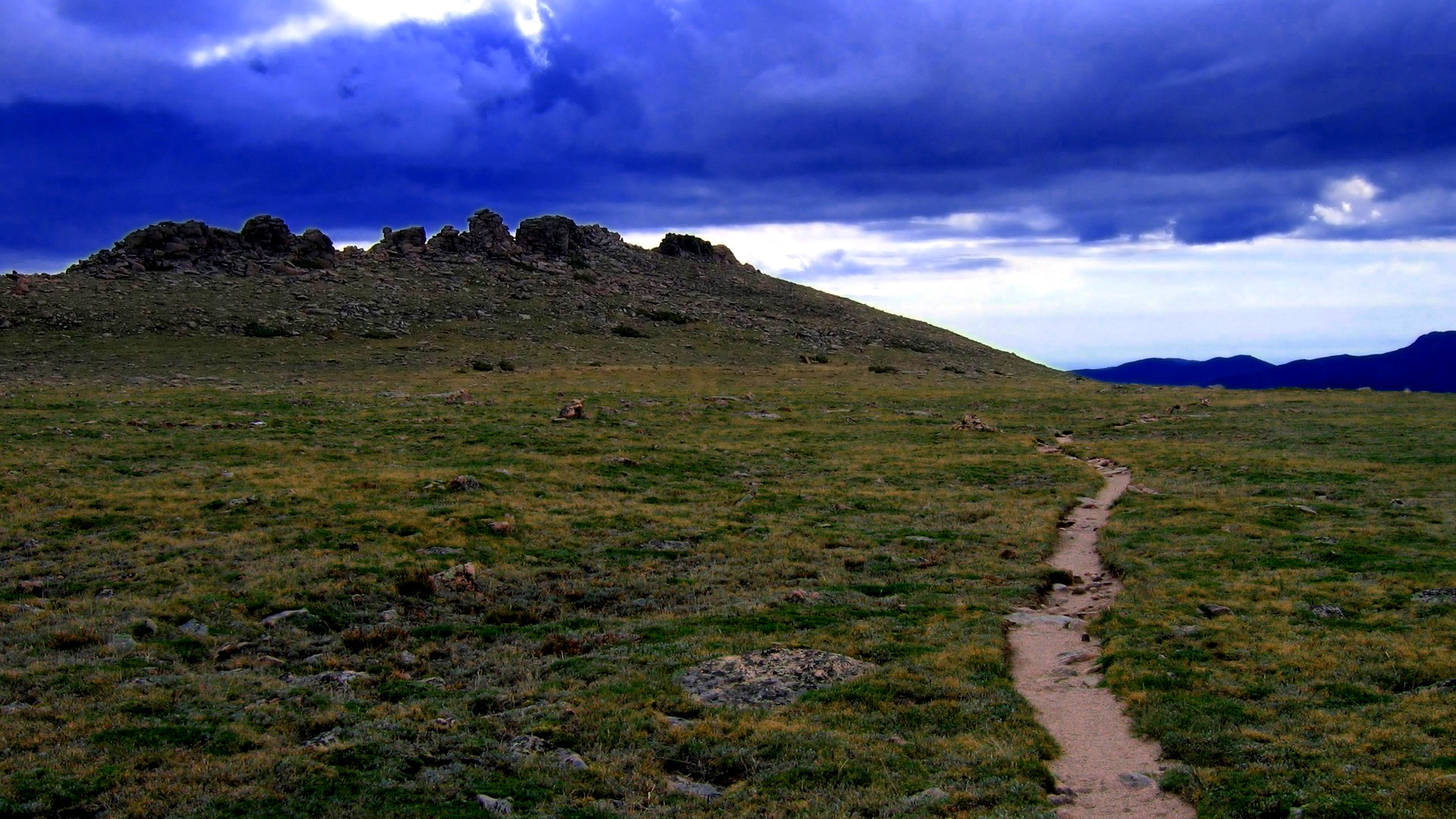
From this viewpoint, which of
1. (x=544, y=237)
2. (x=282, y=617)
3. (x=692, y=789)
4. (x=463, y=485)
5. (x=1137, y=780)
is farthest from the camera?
(x=544, y=237)

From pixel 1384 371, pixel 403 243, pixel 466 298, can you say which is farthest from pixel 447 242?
pixel 1384 371

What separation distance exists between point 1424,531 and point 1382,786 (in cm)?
1895

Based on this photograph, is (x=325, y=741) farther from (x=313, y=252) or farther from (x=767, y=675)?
(x=313, y=252)

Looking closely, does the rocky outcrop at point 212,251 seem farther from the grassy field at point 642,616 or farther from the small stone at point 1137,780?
the small stone at point 1137,780

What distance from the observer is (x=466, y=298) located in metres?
93.6

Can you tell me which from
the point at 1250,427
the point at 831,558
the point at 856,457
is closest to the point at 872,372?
the point at 1250,427

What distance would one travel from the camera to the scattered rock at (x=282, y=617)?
17500 millimetres

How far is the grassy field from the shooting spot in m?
11.5

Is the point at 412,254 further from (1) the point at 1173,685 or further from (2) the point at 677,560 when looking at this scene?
(1) the point at 1173,685

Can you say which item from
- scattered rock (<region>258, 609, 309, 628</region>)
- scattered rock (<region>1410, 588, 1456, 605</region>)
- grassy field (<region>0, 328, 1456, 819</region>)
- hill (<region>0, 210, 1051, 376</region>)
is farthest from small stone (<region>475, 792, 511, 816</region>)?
hill (<region>0, 210, 1051, 376</region>)

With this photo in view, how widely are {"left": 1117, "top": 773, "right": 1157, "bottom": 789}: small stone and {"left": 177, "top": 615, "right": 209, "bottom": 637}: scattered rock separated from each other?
16.0 m

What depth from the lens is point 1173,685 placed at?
14891 mm

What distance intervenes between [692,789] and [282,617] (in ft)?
34.8

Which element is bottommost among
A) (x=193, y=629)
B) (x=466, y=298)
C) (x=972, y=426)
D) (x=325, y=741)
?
(x=325, y=741)
